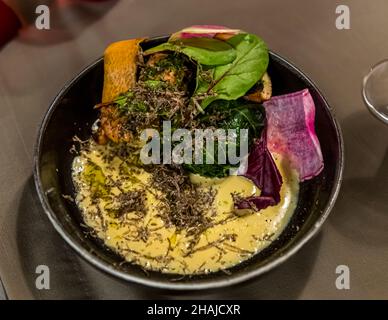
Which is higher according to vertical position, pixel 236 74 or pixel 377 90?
pixel 236 74

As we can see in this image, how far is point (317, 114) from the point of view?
1.11 m

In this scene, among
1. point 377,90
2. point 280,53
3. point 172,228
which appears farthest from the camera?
point 280,53

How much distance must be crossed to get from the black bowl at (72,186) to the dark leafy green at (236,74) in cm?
7

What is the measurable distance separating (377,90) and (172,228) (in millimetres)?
631

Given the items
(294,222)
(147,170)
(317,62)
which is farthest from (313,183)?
(317,62)

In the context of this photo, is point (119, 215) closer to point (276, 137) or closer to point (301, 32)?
point (276, 137)

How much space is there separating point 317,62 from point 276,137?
37 centimetres

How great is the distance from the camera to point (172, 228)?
1036mm
